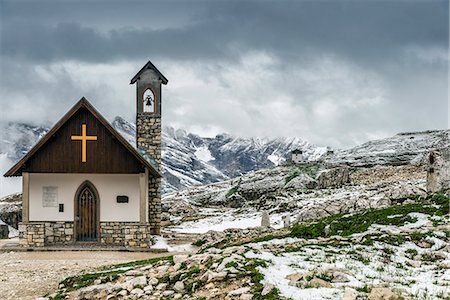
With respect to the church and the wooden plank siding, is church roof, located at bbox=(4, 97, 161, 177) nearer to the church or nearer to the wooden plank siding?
the church

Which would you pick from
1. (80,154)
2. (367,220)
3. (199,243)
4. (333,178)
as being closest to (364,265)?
(367,220)

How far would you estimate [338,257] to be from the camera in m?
14.1

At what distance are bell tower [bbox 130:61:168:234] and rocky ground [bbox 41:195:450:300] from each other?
1439 cm

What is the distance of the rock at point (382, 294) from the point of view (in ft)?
33.3

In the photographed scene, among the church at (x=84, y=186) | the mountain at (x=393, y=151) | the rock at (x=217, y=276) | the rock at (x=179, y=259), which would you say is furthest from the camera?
the mountain at (x=393, y=151)

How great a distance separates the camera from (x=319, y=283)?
11.4m

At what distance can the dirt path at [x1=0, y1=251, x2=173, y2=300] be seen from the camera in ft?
53.8

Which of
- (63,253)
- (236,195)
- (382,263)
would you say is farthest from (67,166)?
(236,195)

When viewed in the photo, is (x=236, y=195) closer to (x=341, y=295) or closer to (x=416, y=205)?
(x=416, y=205)

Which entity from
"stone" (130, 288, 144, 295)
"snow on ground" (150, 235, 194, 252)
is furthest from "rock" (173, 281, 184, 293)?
"snow on ground" (150, 235, 194, 252)

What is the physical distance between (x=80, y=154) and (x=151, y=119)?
216 inches

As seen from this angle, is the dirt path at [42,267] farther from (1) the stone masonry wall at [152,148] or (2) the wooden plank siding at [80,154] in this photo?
(1) the stone masonry wall at [152,148]

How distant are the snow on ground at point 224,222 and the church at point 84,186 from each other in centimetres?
665

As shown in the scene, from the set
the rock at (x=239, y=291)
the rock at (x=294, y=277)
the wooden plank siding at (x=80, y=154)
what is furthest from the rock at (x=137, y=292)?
the wooden plank siding at (x=80, y=154)
